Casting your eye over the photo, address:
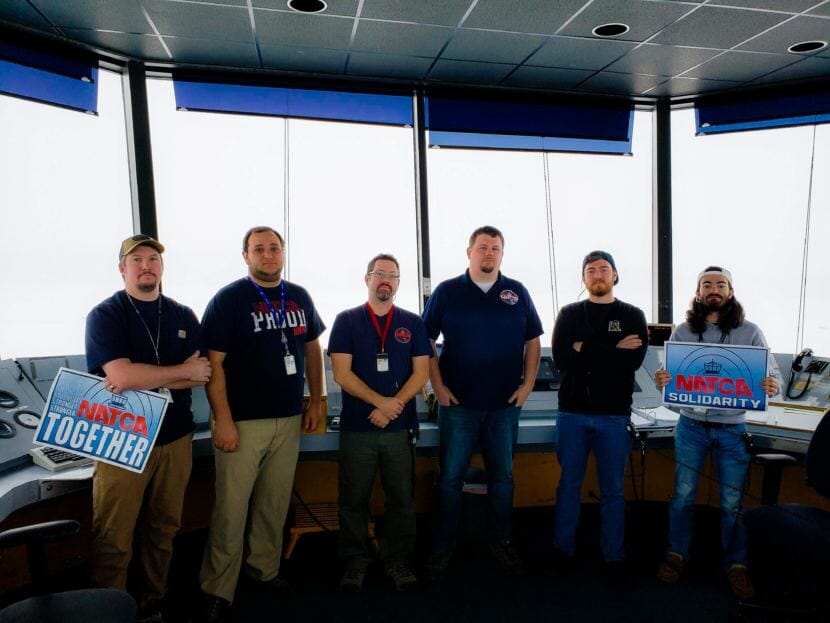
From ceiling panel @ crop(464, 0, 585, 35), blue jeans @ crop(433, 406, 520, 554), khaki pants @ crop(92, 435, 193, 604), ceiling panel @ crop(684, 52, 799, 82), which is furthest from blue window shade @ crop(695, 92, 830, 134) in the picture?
khaki pants @ crop(92, 435, 193, 604)

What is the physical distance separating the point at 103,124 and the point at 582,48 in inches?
113

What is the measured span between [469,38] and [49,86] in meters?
2.33

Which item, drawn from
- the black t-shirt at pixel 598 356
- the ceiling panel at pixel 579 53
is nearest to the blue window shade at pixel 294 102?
the ceiling panel at pixel 579 53

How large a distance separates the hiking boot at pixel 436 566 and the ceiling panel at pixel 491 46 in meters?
2.74

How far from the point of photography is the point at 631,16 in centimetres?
270

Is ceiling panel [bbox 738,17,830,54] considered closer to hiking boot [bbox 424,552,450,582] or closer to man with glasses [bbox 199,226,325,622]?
man with glasses [bbox 199,226,325,622]

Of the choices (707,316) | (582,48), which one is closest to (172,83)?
(582,48)

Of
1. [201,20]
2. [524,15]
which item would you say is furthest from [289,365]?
[524,15]

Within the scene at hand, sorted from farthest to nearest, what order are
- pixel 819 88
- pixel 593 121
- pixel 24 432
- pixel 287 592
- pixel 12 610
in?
pixel 593 121, pixel 819 88, pixel 287 592, pixel 24 432, pixel 12 610

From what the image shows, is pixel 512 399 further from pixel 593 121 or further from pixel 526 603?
pixel 593 121

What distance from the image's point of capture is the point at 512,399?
2531 millimetres

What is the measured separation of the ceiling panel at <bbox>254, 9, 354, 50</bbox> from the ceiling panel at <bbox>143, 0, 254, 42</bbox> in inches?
3.2

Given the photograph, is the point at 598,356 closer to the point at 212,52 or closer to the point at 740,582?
the point at 740,582

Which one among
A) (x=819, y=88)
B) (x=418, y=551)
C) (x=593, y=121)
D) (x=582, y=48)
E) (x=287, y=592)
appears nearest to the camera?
(x=287, y=592)
